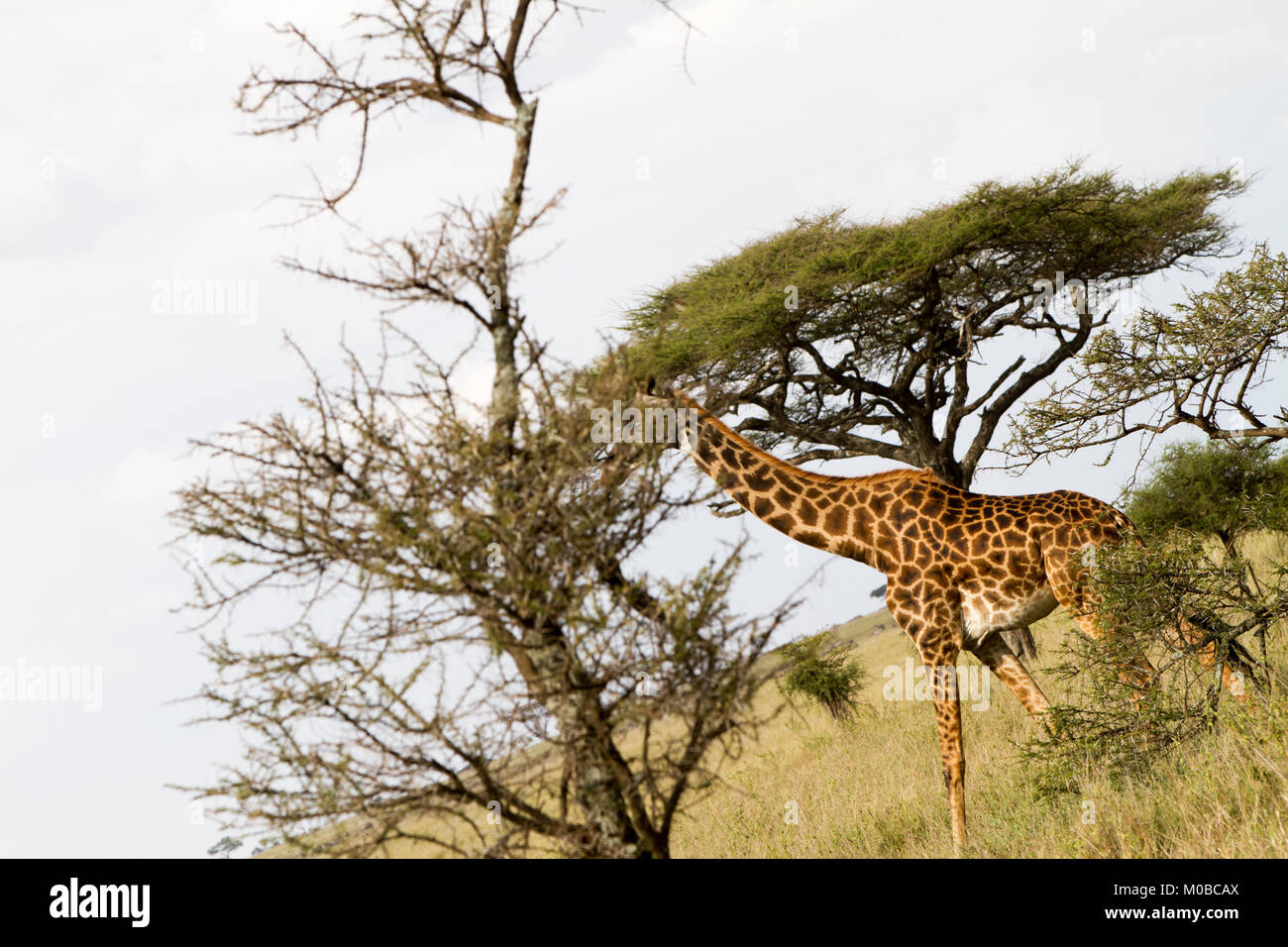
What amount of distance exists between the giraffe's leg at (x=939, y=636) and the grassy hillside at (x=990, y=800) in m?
0.55

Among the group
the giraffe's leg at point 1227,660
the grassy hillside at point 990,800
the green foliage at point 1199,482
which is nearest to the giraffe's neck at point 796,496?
the grassy hillside at point 990,800

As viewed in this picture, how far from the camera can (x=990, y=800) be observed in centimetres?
996

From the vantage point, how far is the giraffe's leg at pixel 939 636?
9.28 m

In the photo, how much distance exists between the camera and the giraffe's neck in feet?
33.0

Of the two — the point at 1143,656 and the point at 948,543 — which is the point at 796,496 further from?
the point at 1143,656

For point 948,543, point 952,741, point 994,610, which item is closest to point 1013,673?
point 994,610

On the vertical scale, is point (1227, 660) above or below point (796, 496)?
below

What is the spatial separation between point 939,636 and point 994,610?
1.78 ft

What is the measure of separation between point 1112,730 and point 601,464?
17.8 ft

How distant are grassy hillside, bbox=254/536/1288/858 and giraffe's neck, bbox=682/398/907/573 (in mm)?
1602

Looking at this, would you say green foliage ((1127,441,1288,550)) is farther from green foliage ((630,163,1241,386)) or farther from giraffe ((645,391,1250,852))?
giraffe ((645,391,1250,852))

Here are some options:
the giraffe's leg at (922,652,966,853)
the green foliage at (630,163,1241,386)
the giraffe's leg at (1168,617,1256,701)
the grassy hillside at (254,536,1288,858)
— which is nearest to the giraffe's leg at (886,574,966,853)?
the giraffe's leg at (922,652,966,853)
